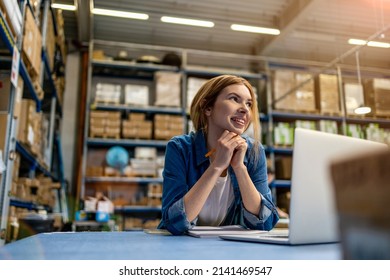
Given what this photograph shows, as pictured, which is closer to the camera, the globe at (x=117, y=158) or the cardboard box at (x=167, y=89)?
the globe at (x=117, y=158)

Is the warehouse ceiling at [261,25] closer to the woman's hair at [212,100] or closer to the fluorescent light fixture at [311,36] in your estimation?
the fluorescent light fixture at [311,36]

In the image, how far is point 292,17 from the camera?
17.5 feet

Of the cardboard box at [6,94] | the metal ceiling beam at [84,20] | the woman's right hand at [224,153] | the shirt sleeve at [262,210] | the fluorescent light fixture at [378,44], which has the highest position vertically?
the metal ceiling beam at [84,20]

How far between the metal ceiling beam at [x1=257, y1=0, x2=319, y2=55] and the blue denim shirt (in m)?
4.27

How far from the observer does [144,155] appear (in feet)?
17.1

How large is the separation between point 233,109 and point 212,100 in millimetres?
136

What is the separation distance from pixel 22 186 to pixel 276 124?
4.15m

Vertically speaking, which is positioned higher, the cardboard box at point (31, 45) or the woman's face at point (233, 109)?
the cardboard box at point (31, 45)

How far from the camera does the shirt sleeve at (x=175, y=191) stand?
107cm

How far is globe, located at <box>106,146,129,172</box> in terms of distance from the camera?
5051mm

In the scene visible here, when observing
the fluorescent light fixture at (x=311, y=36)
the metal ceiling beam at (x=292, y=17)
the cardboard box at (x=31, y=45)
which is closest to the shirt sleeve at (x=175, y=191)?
the cardboard box at (x=31, y=45)

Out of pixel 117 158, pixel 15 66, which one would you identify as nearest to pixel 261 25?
pixel 117 158

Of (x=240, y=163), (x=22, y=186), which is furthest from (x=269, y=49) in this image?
(x=240, y=163)

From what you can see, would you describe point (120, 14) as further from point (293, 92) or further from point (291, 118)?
point (291, 118)
